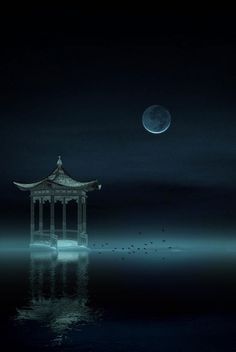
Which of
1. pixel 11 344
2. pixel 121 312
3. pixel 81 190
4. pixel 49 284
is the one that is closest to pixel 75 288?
pixel 49 284

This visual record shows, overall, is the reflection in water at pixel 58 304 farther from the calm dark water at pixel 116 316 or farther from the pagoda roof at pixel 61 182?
the pagoda roof at pixel 61 182

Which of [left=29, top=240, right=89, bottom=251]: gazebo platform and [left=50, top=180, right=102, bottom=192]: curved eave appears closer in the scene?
[left=50, top=180, right=102, bottom=192]: curved eave

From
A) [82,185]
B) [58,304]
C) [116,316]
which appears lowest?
[116,316]

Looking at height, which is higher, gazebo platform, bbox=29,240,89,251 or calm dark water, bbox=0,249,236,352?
gazebo platform, bbox=29,240,89,251

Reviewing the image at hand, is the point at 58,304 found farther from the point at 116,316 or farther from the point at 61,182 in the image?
the point at 61,182

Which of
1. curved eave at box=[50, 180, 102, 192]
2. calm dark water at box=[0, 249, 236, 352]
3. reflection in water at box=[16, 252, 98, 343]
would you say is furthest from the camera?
curved eave at box=[50, 180, 102, 192]

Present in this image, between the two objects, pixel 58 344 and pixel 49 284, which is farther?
pixel 49 284

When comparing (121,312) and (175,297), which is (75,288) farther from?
(121,312)

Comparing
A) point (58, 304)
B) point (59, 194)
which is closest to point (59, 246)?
point (59, 194)

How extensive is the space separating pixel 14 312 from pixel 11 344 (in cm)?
640

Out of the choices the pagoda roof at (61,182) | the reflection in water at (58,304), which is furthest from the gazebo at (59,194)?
the reflection in water at (58,304)

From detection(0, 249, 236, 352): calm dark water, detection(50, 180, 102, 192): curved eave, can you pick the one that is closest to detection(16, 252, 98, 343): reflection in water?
detection(0, 249, 236, 352): calm dark water

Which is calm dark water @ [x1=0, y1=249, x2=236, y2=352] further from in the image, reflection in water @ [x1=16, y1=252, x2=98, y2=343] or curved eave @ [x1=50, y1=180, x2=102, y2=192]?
curved eave @ [x1=50, y1=180, x2=102, y2=192]

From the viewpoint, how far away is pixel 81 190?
62.8 metres
